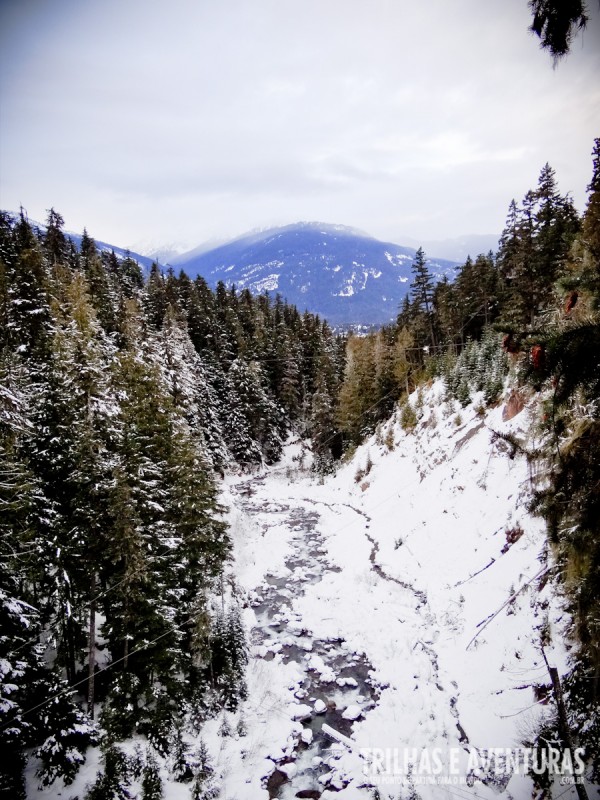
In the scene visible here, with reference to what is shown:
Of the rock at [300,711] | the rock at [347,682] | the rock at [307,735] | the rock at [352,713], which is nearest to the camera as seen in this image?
the rock at [307,735]

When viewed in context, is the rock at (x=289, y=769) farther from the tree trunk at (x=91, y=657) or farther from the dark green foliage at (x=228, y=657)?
the tree trunk at (x=91, y=657)

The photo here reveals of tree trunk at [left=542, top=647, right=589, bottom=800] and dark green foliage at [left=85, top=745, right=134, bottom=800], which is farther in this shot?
dark green foliage at [left=85, top=745, right=134, bottom=800]

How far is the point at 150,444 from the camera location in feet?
57.4

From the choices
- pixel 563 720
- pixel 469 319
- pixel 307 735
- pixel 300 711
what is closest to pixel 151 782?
pixel 307 735

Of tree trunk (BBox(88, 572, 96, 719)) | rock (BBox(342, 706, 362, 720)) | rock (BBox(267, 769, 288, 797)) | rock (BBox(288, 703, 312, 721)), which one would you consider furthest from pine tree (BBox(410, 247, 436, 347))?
rock (BBox(267, 769, 288, 797))

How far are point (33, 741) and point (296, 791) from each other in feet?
26.0

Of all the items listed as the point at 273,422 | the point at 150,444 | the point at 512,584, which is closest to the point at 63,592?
the point at 150,444

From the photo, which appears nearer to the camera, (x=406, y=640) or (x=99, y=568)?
(x=99, y=568)

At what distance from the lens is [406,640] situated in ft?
50.2

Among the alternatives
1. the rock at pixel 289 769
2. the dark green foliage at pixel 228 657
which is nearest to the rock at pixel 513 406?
the dark green foliage at pixel 228 657

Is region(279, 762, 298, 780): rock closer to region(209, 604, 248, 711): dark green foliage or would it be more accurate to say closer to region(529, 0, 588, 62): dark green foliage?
region(209, 604, 248, 711): dark green foliage

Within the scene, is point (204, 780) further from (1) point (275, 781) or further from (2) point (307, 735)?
(2) point (307, 735)

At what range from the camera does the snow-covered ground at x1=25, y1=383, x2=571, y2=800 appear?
10.3 m

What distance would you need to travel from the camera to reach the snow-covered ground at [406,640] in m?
10.3
